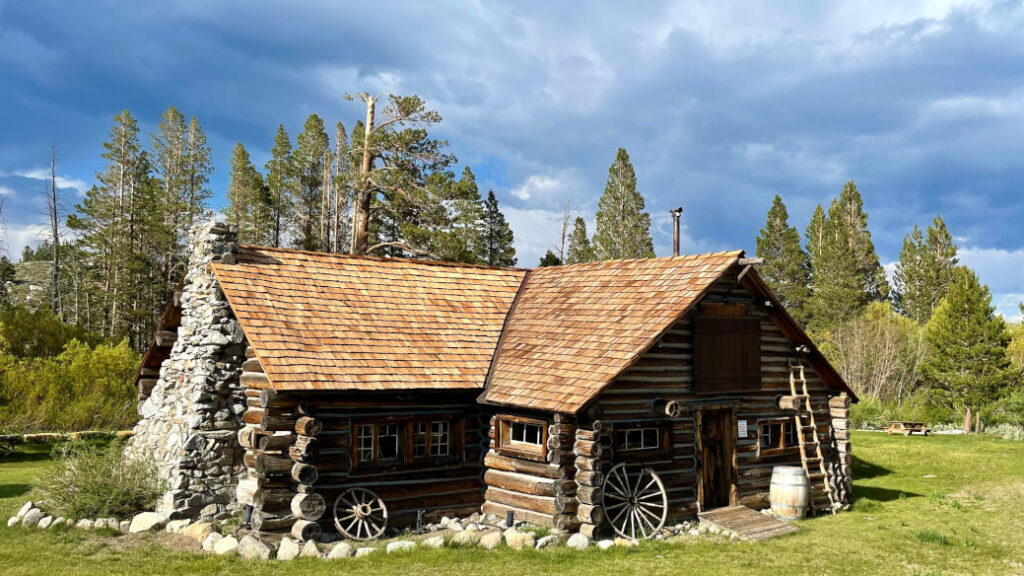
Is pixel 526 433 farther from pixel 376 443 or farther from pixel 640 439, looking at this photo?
pixel 376 443

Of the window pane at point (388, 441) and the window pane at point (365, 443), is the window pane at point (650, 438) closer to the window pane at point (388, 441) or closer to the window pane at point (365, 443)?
the window pane at point (388, 441)

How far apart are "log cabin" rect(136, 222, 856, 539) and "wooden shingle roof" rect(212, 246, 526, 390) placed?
48 mm

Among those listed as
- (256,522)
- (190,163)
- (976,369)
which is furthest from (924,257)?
(256,522)

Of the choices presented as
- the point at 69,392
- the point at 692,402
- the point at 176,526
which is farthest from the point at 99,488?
the point at 69,392

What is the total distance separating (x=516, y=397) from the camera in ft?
45.1

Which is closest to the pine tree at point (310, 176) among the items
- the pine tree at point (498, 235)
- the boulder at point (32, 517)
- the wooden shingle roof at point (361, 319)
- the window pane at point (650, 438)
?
the pine tree at point (498, 235)

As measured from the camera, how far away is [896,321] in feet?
147

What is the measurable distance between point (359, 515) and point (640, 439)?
17.9 feet

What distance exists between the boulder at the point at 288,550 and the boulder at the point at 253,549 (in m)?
0.20

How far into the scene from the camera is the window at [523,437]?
A: 1350 centimetres

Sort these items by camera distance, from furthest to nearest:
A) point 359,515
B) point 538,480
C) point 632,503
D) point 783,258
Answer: point 783,258 < point 538,480 < point 632,503 < point 359,515

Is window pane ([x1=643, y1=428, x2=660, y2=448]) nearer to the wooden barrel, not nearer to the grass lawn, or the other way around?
the grass lawn

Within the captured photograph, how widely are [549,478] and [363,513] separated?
344 cm

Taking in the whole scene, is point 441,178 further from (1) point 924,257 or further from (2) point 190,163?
(1) point 924,257
